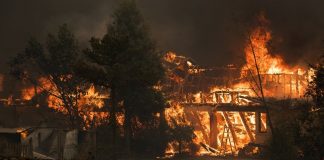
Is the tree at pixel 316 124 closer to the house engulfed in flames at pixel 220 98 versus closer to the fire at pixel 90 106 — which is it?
the house engulfed in flames at pixel 220 98

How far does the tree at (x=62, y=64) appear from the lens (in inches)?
1587

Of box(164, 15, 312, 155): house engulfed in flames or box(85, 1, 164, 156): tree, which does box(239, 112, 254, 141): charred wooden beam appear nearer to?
box(164, 15, 312, 155): house engulfed in flames

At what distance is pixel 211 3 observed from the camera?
74062mm

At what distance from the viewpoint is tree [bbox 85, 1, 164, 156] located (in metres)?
33.8

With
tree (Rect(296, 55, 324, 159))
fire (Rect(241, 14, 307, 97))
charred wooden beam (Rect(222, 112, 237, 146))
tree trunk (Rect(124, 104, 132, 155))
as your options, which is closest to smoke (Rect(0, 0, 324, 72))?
fire (Rect(241, 14, 307, 97))

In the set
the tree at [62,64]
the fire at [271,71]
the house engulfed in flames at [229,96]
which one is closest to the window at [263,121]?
the house engulfed in flames at [229,96]

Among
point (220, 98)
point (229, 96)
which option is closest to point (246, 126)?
point (229, 96)

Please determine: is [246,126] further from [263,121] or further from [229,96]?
[229,96]

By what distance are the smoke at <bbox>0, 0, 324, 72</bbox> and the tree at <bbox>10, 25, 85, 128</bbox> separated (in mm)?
22623

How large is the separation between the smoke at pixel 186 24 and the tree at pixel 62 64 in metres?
22.6

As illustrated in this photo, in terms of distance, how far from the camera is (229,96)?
155 feet

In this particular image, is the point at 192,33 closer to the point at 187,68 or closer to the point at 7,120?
the point at 187,68

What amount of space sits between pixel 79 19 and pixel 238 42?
23.6 m

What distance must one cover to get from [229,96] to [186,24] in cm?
Answer: 2791
